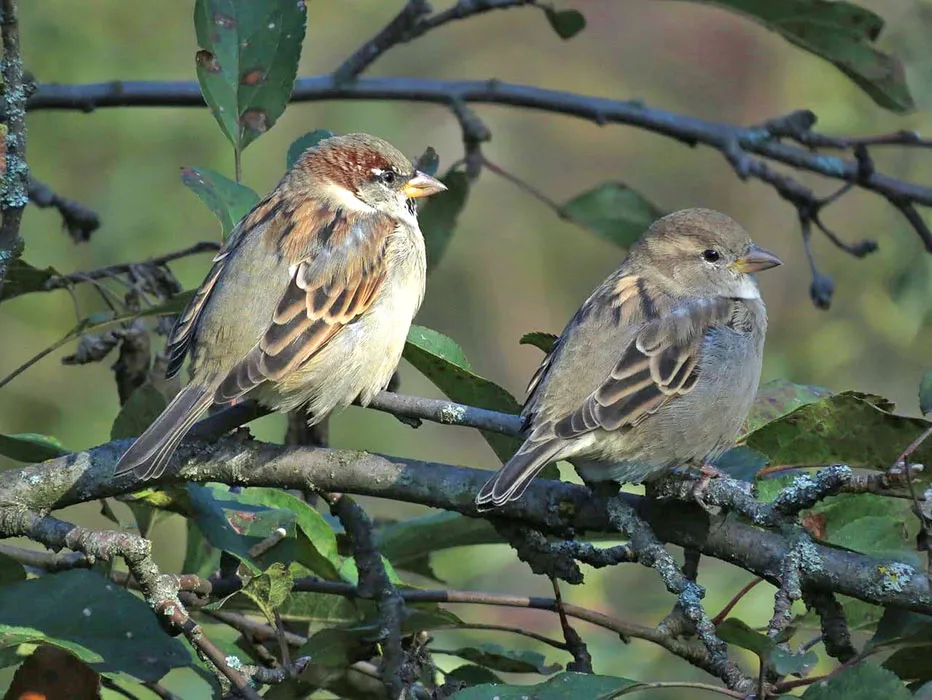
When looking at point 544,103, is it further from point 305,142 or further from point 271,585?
point 271,585

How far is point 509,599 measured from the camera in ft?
7.90

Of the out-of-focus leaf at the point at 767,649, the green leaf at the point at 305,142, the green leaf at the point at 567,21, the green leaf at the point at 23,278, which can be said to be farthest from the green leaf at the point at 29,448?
the green leaf at the point at 567,21

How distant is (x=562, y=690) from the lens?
1859mm

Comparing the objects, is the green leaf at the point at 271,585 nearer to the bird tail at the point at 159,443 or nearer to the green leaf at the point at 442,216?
the bird tail at the point at 159,443

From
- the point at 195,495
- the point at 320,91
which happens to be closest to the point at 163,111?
the point at 320,91

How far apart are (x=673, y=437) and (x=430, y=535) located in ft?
2.05

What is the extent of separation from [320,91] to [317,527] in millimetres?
1795

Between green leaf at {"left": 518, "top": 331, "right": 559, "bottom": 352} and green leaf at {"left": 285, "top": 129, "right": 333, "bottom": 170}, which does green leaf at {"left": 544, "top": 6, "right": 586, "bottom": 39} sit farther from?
green leaf at {"left": 518, "top": 331, "right": 559, "bottom": 352}

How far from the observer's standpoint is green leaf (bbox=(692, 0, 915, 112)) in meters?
3.89

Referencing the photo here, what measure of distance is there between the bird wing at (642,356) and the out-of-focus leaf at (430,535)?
33 cm

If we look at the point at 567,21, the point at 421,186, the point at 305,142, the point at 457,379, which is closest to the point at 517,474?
the point at 457,379

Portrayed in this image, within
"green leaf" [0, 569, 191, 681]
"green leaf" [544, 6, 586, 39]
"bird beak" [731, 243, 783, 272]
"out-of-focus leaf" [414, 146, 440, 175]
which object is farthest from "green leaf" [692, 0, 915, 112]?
"green leaf" [0, 569, 191, 681]

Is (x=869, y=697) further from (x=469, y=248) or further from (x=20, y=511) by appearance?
(x=469, y=248)

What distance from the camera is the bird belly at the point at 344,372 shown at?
10.1 feet
